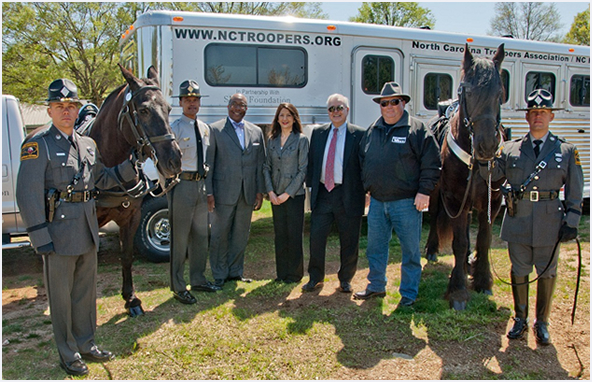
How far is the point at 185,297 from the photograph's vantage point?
478 cm

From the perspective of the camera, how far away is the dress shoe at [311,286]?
516 centimetres

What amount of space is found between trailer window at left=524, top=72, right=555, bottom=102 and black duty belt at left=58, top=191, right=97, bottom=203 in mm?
7718

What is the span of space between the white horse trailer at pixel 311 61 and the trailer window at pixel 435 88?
17mm

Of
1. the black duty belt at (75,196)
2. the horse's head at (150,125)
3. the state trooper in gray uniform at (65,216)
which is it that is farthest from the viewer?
the horse's head at (150,125)

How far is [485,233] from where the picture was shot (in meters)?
4.90

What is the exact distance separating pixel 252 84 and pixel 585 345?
16.7 ft

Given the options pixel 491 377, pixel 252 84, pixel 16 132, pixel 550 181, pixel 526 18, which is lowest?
pixel 491 377

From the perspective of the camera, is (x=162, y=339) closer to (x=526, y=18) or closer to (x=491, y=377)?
(x=491, y=377)

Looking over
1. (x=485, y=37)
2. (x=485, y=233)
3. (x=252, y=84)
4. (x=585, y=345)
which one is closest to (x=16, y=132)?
(x=252, y=84)

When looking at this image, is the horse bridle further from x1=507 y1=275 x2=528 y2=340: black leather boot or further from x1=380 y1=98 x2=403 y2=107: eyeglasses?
x1=507 y1=275 x2=528 y2=340: black leather boot

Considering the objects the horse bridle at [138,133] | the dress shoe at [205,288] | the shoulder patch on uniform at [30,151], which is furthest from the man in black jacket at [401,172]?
the shoulder patch on uniform at [30,151]

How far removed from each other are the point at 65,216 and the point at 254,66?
13.6ft

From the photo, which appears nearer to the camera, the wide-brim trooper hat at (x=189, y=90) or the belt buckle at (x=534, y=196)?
the belt buckle at (x=534, y=196)

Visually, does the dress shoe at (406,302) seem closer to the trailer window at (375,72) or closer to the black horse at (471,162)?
the black horse at (471,162)
